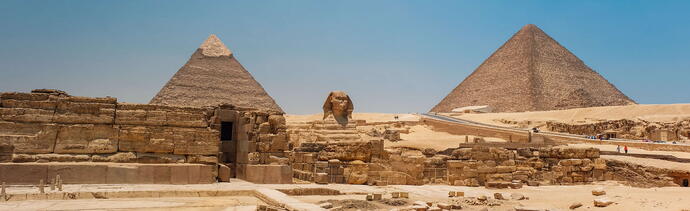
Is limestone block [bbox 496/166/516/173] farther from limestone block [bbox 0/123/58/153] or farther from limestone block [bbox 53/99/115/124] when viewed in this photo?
limestone block [bbox 0/123/58/153]

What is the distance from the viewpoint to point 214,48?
73.4 metres

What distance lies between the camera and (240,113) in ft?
34.3

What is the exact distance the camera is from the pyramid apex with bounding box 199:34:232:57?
71.2 metres

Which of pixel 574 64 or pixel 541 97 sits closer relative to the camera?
pixel 541 97

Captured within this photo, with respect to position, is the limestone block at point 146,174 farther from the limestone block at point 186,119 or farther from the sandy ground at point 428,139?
the sandy ground at point 428,139

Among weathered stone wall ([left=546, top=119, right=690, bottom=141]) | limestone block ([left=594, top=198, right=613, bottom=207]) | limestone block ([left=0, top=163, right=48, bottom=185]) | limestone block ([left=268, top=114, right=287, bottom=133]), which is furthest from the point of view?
weathered stone wall ([left=546, top=119, right=690, bottom=141])

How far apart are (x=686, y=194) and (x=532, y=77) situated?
86.3 meters

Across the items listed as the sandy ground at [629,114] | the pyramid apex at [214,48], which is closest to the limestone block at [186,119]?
the sandy ground at [629,114]

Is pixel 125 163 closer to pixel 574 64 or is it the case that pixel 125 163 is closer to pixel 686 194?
pixel 686 194

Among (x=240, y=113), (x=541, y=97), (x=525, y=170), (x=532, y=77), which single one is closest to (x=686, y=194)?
(x=525, y=170)

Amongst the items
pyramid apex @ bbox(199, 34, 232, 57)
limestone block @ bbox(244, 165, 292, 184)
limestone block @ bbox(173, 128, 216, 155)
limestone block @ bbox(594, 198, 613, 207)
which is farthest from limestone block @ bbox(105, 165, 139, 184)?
pyramid apex @ bbox(199, 34, 232, 57)

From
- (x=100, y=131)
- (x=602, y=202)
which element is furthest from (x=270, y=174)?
(x=602, y=202)

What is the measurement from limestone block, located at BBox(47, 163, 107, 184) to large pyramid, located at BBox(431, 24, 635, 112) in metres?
76.6

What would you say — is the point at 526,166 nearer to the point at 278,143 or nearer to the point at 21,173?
the point at 278,143
